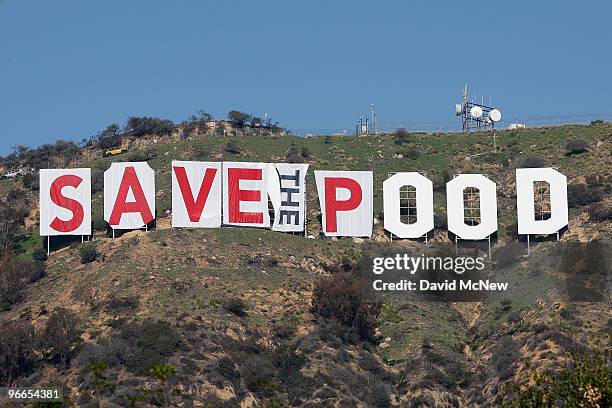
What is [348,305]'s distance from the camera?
292ft

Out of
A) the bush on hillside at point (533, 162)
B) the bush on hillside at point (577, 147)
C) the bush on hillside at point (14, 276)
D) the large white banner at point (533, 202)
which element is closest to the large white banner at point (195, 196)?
the bush on hillside at point (14, 276)

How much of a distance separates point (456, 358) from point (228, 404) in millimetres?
14555

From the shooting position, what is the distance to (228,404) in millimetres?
78500

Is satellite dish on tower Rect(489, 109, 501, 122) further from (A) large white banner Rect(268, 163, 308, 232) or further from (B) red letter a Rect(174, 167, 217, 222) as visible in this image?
(B) red letter a Rect(174, 167, 217, 222)

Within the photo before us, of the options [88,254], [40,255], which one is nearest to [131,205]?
[88,254]

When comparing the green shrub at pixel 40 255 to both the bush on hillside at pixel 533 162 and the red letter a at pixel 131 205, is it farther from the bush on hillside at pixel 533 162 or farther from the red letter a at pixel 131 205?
the bush on hillside at pixel 533 162

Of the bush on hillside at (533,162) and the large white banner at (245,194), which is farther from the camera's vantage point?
the bush on hillside at (533,162)

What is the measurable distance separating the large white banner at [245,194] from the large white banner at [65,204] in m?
8.88

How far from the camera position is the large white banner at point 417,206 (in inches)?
3902

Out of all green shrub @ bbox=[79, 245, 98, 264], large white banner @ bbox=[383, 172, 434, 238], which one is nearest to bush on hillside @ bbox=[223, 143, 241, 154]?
large white banner @ bbox=[383, 172, 434, 238]

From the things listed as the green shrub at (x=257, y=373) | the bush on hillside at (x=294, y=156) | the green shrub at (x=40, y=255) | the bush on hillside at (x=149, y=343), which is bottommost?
the green shrub at (x=257, y=373)

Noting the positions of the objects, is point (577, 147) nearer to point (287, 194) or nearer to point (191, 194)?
point (287, 194)

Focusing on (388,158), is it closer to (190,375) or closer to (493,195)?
(493,195)

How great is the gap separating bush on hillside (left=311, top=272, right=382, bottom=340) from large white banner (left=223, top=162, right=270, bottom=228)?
26.4 ft
